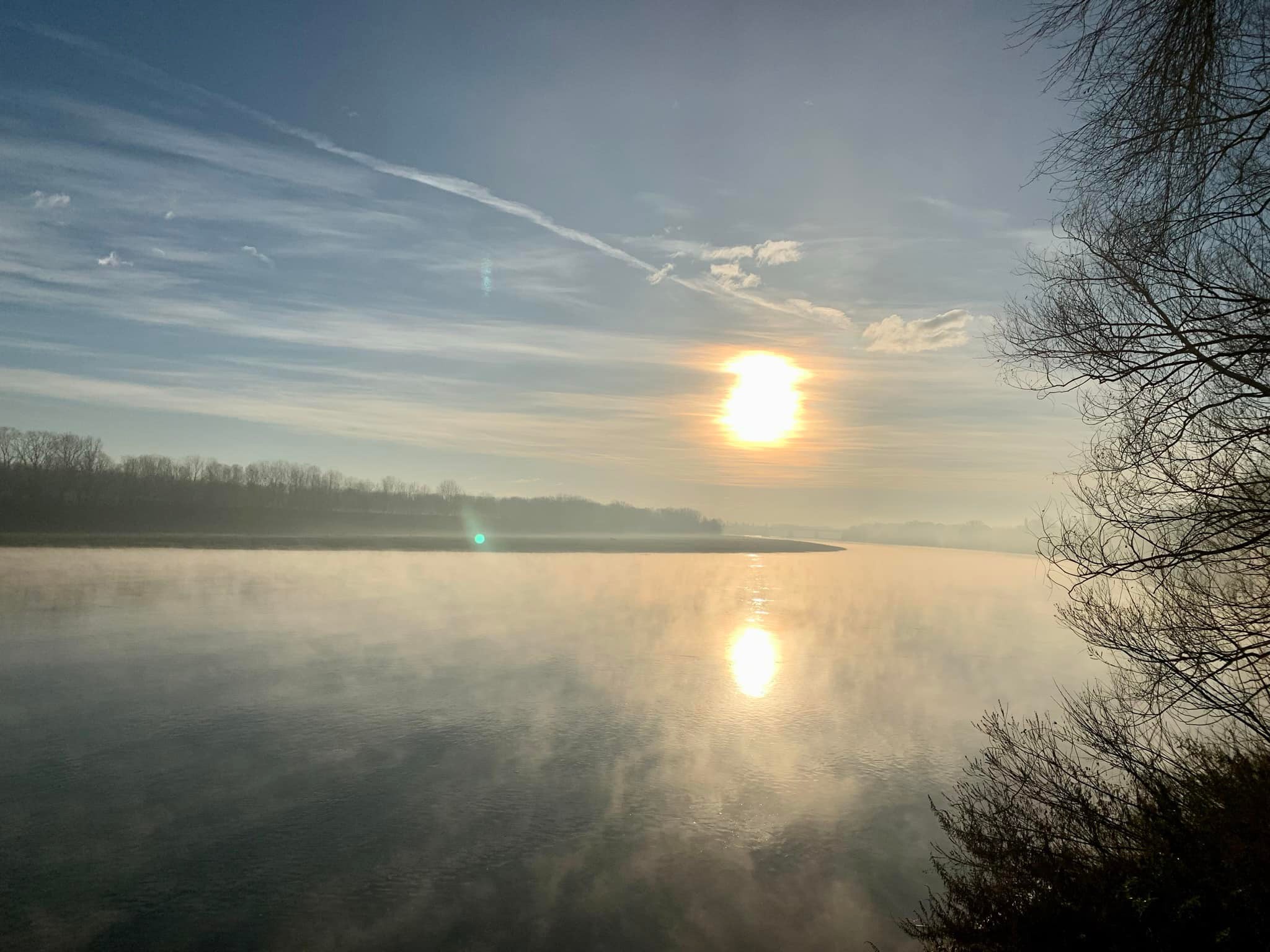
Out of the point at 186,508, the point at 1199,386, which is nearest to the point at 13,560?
the point at 186,508

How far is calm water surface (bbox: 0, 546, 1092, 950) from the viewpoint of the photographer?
8.35 metres

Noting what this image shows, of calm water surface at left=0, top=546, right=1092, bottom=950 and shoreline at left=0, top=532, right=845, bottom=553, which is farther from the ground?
shoreline at left=0, top=532, right=845, bottom=553

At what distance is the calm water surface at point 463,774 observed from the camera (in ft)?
27.4

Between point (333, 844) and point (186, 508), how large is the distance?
8132 centimetres

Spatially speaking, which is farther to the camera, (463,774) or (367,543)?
(367,543)

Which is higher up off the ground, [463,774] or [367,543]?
[367,543]

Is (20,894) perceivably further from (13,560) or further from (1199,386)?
(13,560)

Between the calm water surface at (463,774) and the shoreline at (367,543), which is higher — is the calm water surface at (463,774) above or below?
below

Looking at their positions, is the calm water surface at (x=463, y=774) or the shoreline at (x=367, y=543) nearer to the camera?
the calm water surface at (x=463, y=774)

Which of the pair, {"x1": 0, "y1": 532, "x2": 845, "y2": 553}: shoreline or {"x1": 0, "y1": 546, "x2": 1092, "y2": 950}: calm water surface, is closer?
{"x1": 0, "y1": 546, "x2": 1092, "y2": 950}: calm water surface

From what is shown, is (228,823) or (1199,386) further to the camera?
(228,823)

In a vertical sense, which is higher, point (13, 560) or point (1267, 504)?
point (1267, 504)

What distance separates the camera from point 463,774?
12.4m

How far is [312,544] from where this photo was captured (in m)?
73.4
